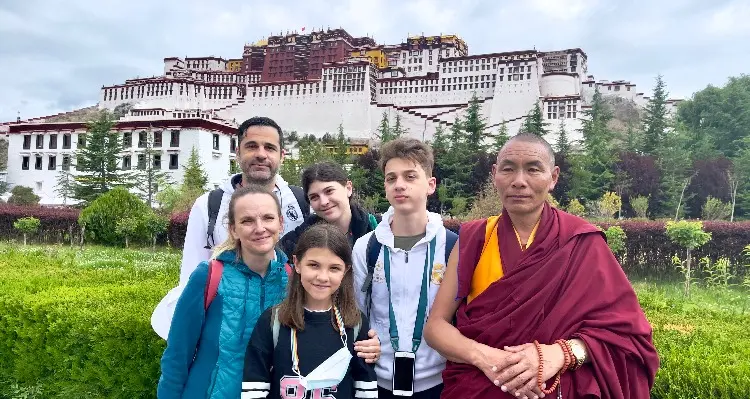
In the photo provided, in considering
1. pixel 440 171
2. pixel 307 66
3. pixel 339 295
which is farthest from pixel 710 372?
pixel 307 66

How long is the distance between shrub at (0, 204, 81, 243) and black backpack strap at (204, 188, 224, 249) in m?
17.6

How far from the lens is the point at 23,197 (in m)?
33.2

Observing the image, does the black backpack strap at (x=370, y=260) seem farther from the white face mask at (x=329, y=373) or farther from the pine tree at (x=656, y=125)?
the pine tree at (x=656, y=125)

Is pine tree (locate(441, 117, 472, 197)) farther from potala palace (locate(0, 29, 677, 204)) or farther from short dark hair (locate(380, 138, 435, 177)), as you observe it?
short dark hair (locate(380, 138, 435, 177))

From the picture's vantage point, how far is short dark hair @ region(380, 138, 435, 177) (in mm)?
2334

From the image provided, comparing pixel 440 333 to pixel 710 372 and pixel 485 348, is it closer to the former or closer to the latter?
pixel 485 348

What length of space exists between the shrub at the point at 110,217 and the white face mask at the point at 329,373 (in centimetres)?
1567

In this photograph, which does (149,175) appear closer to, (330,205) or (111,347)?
(111,347)

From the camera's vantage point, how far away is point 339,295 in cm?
223

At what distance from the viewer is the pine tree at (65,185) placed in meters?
35.4

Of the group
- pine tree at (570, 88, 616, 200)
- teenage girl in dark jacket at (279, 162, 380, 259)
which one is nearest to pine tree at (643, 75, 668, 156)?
pine tree at (570, 88, 616, 200)

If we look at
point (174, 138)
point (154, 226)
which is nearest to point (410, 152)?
point (154, 226)

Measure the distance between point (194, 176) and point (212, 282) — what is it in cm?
2886

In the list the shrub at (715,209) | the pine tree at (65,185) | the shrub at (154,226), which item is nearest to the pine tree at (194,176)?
the pine tree at (65,185)
